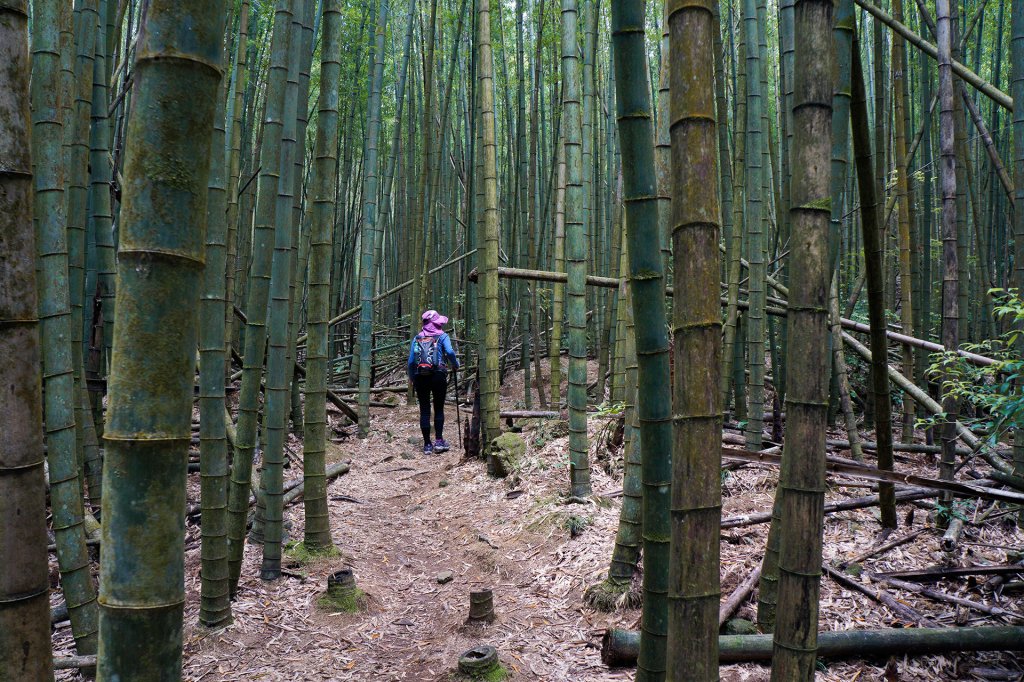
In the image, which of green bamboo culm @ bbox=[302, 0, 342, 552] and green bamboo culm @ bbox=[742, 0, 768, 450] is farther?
green bamboo culm @ bbox=[742, 0, 768, 450]

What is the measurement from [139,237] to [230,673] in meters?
2.08

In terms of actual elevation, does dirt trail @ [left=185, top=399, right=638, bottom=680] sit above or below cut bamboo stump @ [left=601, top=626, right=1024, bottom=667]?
below

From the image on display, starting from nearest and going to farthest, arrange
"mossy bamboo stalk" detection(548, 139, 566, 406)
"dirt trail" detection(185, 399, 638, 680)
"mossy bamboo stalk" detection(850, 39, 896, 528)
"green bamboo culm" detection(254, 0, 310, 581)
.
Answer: "mossy bamboo stalk" detection(850, 39, 896, 528), "dirt trail" detection(185, 399, 638, 680), "green bamboo culm" detection(254, 0, 310, 581), "mossy bamboo stalk" detection(548, 139, 566, 406)

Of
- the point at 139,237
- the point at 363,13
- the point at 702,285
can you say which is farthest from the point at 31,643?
the point at 363,13

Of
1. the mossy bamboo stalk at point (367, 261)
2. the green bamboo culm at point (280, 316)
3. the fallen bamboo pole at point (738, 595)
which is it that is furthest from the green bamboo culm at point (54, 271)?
the mossy bamboo stalk at point (367, 261)

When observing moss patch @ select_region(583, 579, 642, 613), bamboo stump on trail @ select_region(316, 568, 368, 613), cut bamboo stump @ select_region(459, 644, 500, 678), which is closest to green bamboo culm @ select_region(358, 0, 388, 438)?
bamboo stump on trail @ select_region(316, 568, 368, 613)

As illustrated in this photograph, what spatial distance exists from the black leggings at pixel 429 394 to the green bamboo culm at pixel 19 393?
15.1 ft

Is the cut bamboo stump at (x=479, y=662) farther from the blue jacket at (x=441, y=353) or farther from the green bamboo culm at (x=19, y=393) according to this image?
the blue jacket at (x=441, y=353)

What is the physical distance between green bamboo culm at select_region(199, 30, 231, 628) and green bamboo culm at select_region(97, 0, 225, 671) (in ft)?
5.31

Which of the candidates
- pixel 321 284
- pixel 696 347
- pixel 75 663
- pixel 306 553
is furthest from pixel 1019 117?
pixel 75 663

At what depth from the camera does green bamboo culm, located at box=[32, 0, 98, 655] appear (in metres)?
1.45

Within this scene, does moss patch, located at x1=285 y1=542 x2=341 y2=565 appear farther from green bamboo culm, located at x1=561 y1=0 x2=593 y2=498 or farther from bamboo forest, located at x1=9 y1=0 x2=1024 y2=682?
green bamboo culm, located at x1=561 y1=0 x2=593 y2=498

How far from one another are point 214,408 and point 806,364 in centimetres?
197

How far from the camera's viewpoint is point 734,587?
2.43 metres
